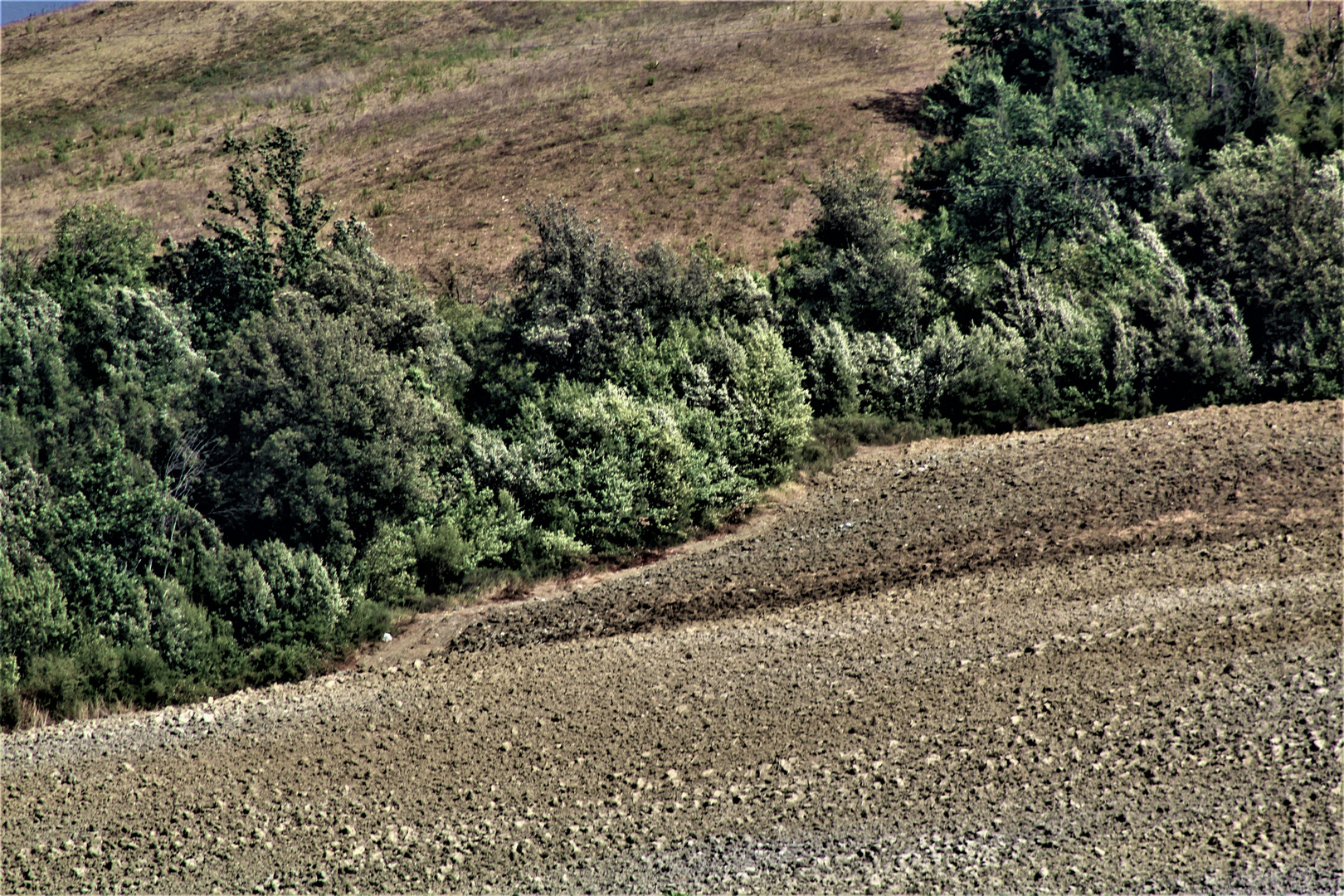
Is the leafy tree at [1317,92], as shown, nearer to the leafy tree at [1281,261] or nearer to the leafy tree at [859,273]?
the leafy tree at [1281,261]

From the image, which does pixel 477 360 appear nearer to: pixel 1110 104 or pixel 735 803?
pixel 735 803

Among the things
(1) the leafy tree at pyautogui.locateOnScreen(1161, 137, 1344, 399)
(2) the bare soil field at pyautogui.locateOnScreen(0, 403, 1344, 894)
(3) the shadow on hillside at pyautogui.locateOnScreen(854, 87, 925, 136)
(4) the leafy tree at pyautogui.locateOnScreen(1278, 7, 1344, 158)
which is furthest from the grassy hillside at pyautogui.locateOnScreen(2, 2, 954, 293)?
(2) the bare soil field at pyautogui.locateOnScreen(0, 403, 1344, 894)

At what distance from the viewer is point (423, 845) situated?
50.9 ft

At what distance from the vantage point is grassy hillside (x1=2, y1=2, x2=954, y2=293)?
3875 centimetres

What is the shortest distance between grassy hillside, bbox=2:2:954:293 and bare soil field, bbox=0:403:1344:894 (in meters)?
15.9

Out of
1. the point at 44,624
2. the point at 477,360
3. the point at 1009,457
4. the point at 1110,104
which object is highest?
the point at 1110,104

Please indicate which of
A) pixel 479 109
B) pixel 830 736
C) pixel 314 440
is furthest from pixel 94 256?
pixel 830 736

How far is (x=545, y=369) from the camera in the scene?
2694 cm

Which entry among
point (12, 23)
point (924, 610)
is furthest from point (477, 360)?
point (12, 23)

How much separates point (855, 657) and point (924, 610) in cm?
183

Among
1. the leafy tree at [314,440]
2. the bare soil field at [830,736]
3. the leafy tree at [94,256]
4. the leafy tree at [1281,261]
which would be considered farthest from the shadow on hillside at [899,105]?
the leafy tree at [314,440]

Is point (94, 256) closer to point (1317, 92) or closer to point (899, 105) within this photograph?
point (899, 105)

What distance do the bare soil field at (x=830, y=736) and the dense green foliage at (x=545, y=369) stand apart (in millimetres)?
2183

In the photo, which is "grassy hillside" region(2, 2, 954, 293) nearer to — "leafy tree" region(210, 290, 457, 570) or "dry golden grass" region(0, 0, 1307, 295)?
"dry golden grass" region(0, 0, 1307, 295)
